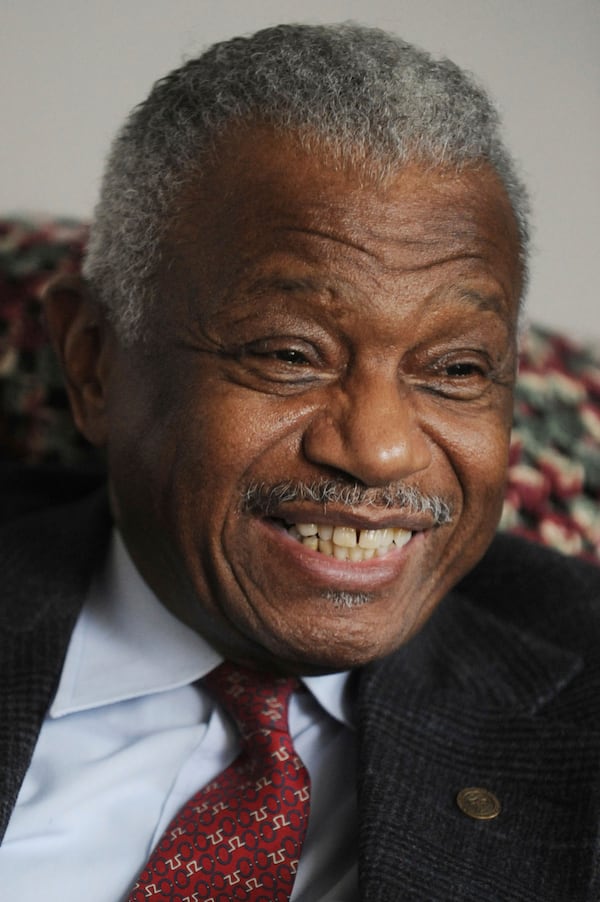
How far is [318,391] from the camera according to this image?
5.22 feet

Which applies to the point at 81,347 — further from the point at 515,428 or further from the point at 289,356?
the point at 515,428

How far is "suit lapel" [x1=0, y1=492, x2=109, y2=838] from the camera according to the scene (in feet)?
5.48

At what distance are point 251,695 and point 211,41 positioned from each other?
1578 millimetres

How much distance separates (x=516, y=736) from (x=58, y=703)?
2.38 ft

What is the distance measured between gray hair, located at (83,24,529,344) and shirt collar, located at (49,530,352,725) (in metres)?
0.46

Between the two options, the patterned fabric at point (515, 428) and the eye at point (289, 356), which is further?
the patterned fabric at point (515, 428)

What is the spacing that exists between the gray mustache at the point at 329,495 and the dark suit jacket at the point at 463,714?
36 centimetres

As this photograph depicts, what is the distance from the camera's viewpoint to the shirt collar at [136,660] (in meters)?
1.78

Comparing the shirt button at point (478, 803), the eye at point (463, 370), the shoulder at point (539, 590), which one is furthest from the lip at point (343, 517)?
the shoulder at point (539, 590)

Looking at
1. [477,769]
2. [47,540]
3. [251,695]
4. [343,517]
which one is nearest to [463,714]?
[477,769]

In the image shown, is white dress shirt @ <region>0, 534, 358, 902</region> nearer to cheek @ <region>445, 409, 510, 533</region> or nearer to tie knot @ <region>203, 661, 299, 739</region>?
tie knot @ <region>203, 661, 299, 739</region>

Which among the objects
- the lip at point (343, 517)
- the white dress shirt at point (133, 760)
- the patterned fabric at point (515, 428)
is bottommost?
the white dress shirt at point (133, 760)

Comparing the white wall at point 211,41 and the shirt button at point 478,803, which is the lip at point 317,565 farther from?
the white wall at point 211,41

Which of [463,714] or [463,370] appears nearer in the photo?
[463,370]
